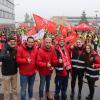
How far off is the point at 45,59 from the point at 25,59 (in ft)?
1.85

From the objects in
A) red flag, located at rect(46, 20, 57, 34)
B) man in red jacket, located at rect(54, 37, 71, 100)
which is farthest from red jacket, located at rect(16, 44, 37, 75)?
red flag, located at rect(46, 20, 57, 34)

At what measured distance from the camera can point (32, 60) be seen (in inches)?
295

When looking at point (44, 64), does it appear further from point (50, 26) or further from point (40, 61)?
point (50, 26)

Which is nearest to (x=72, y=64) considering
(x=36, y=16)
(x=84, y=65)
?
(x=84, y=65)

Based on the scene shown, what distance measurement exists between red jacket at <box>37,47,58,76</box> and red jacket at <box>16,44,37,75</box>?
15cm

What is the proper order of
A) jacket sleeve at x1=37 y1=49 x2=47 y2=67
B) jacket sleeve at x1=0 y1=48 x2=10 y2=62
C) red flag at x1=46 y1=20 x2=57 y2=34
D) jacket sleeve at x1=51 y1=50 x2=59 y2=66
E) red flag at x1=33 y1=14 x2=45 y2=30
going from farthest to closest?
red flag at x1=46 y1=20 x2=57 y2=34, red flag at x1=33 y1=14 x2=45 y2=30, jacket sleeve at x1=51 y1=50 x2=59 y2=66, jacket sleeve at x1=37 y1=49 x2=47 y2=67, jacket sleeve at x1=0 y1=48 x2=10 y2=62

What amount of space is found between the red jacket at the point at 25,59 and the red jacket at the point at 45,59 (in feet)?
0.50

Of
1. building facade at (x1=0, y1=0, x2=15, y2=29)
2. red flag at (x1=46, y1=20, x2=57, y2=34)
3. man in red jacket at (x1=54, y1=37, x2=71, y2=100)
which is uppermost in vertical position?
building facade at (x1=0, y1=0, x2=15, y2=29)

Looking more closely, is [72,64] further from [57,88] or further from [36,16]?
[36,16]

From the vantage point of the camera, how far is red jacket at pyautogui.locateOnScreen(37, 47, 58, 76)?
764 cm

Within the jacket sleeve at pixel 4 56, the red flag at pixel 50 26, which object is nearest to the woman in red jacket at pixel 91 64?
the jacket sleeve at pixel 4 56

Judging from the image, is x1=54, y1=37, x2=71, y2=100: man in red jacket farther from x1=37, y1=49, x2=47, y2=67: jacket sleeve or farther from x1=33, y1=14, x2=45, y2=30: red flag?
x1=33, y1=14, x2=45, y2=30: red flag

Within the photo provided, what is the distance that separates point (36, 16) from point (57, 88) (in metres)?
4.61

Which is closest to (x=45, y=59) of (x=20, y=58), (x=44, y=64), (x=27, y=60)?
(x=44, y=64)
